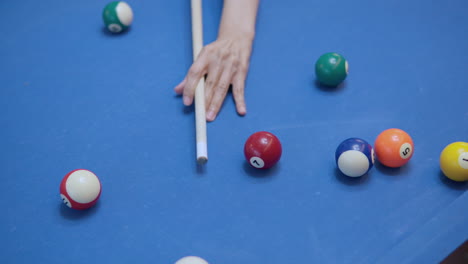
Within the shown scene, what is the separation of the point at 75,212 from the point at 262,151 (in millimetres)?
527

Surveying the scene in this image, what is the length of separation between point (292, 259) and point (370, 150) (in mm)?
381

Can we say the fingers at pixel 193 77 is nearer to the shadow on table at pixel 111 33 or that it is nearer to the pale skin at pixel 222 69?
the pale skin at pixel 222 69

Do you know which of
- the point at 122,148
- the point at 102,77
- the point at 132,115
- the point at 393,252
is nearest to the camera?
the point at 393,252

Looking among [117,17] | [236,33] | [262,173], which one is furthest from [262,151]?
[117,17]

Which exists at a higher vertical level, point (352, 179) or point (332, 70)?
point (332, 70)

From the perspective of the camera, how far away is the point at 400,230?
1.19m

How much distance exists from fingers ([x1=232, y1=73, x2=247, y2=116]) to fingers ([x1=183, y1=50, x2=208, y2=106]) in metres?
0.11

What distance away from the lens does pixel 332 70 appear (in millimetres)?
1587

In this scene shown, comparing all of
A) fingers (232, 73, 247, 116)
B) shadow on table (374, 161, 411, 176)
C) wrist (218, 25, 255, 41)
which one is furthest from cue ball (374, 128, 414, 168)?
wrist (218, 25, 255, 41)

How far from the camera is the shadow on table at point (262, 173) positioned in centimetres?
136

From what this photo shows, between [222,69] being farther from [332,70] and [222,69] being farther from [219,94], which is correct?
[332,70]

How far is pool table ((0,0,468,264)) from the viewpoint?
1195mm

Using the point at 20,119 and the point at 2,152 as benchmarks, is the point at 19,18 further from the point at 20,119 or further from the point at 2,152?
the point at 2,152

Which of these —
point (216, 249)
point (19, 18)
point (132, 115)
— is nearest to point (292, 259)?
point (216, 249)
